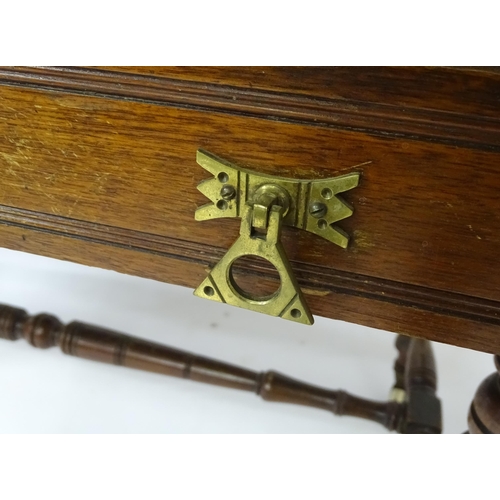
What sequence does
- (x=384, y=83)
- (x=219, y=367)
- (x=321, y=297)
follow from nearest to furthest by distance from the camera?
1. (x=384, y=83)
2. (x=321, y=297)
3. (x=219, y=367)

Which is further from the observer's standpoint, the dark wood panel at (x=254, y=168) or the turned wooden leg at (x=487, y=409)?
the turned wooden leg at (x=487, y=409)

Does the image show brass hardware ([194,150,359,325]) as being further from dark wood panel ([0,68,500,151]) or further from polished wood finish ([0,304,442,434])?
polished wood finish ([0,304,442,434])

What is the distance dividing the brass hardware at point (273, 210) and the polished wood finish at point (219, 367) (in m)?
0.42

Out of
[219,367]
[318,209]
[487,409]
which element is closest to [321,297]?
[318,209]

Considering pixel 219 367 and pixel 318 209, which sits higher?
pixel 318 209

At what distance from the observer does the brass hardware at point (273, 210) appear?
0.39 m

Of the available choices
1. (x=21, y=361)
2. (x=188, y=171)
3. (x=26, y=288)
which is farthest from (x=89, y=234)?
(x=26, y=288)

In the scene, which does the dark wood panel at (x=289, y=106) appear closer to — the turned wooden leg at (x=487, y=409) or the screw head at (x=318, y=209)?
the screw head at (x=318, y=209)

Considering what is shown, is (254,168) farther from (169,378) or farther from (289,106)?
(169,378)

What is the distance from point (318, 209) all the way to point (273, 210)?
34 millimetres

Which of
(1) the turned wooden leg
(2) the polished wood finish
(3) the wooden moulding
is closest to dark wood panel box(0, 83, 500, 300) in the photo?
(3) the wooden moulding

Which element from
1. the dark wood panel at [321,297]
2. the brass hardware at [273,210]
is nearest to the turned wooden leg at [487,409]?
the dark wood panel at [321,297]

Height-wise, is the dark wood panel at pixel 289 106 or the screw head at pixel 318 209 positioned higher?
the dark wood panel at pixel 289 106

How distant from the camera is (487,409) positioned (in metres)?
0.57
